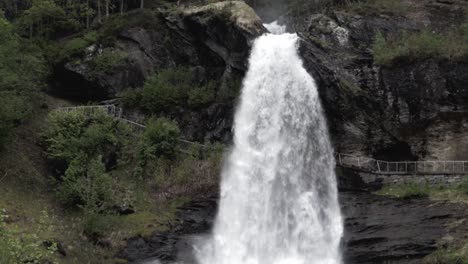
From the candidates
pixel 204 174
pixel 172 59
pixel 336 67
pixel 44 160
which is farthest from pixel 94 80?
pixel 336 67

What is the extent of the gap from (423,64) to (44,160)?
23173 mm

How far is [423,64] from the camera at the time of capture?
31891mm

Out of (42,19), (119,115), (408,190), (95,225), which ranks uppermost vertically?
A: (42,19)

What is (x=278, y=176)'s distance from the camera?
2889cm

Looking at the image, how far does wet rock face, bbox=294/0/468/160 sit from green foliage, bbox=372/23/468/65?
0.34 metres

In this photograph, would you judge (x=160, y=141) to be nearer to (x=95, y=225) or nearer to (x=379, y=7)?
(x=95, y=225)

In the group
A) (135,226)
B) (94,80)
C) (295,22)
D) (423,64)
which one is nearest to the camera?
(135,226)

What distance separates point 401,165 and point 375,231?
6.70 metres

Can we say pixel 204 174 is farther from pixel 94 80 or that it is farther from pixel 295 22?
pixel 295 22

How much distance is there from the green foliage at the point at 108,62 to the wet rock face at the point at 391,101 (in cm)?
1288

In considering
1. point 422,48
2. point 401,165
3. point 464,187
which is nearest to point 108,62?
point 401,165

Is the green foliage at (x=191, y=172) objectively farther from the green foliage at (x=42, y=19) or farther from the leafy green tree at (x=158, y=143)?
the green foliage at (x=42, y=19)

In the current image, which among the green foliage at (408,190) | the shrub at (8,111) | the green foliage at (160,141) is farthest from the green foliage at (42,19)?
the green foliage at (408,190)

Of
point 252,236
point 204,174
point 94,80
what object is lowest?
point 252,236
